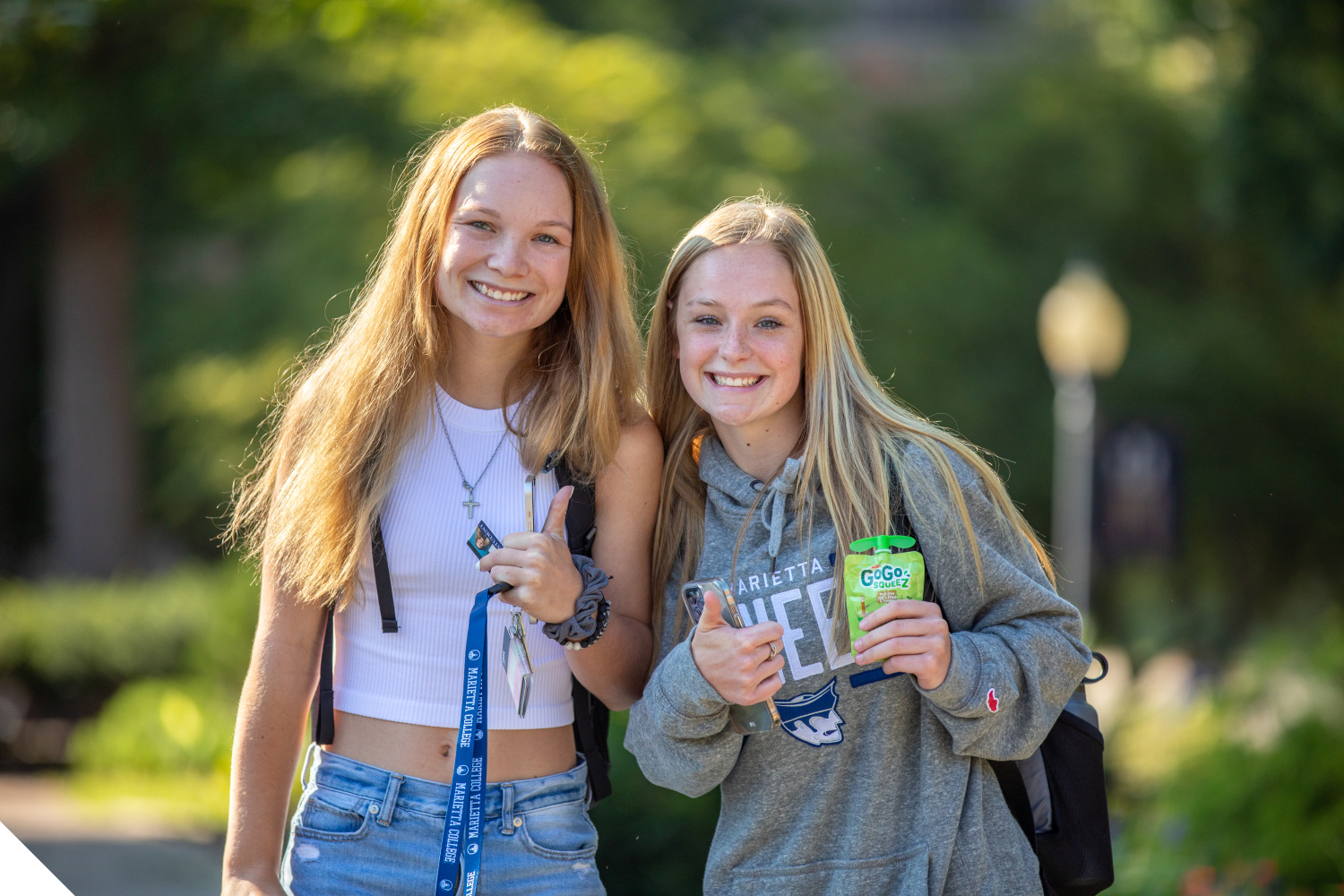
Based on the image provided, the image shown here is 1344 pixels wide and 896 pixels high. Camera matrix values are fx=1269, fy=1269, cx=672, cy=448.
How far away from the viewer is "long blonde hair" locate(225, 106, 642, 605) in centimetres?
239

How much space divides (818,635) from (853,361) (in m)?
0.55

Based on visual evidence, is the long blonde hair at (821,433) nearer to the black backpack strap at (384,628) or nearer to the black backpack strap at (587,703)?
the black backpack strap at (587,703)

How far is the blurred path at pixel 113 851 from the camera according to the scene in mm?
6551

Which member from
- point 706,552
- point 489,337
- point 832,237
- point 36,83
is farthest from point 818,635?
point 832,237

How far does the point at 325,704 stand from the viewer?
7.74 feet

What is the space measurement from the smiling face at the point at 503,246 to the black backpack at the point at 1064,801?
0.79m

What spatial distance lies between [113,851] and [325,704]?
5867 mm

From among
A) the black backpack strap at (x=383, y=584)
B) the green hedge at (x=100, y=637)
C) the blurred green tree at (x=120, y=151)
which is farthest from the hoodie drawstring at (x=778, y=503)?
the green hedge at (x=100, y=637)

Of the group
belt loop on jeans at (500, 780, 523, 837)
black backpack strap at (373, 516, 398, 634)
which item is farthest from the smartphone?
black backpack strap at (373, 516, 398, 634)

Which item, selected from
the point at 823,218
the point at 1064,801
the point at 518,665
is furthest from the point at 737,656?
the point at 823,218

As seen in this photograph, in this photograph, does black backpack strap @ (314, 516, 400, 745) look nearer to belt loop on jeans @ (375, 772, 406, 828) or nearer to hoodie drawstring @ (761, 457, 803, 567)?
belt loop on jeans @ (375, 772, 406, 828)

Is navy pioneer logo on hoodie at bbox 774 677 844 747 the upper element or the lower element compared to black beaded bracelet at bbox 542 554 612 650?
lower

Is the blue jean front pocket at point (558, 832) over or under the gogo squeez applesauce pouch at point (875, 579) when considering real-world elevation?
under

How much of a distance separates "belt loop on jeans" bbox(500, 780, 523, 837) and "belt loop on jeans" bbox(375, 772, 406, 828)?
19cm
